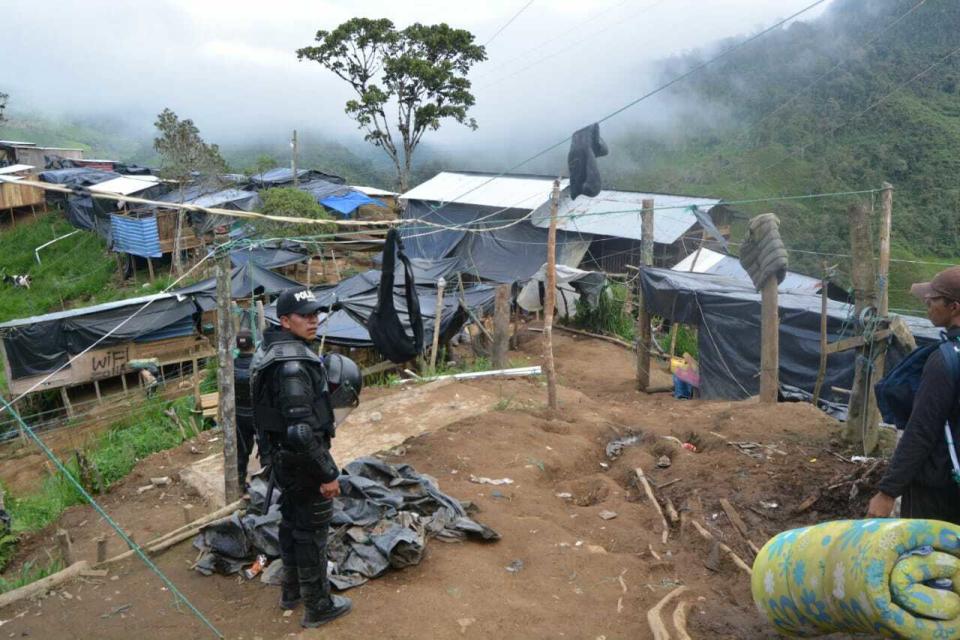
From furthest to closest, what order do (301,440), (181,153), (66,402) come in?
(181,153)
(66,402)
(301,440)

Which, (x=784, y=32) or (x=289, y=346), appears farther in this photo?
(x=784, y=32)

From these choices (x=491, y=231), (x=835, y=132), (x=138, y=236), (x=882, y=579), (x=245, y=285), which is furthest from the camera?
(x=835, y=132)

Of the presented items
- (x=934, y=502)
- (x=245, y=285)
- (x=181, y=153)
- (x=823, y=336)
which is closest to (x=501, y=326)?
(x=823, y=336)

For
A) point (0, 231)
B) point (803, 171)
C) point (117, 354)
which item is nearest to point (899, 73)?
point (803, 171)

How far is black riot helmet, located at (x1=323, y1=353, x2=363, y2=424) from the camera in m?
3.97

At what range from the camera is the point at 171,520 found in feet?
21.7

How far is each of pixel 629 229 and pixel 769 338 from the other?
12.5 m

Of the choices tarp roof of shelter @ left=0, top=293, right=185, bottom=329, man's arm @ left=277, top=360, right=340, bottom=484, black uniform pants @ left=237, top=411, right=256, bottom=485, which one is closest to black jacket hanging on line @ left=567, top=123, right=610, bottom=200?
black uniform pants @ left=237, top=411, right=256, bottom=485

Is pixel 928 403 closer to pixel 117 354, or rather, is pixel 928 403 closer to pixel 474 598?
pixel 474 598

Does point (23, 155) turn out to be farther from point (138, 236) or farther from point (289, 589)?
point (289, 589)

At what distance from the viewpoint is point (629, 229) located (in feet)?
66.2

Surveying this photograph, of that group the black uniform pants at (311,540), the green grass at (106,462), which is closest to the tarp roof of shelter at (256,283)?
the green grass at (106,462)

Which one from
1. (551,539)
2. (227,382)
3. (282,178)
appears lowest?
(551,539)

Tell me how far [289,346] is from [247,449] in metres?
3.24
